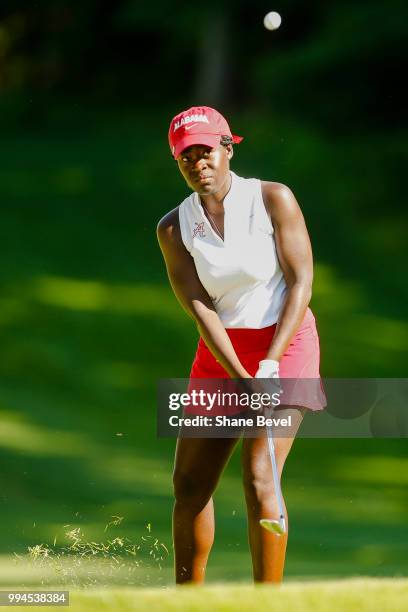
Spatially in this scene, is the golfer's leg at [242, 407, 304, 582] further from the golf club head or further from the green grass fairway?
the green grass fairway

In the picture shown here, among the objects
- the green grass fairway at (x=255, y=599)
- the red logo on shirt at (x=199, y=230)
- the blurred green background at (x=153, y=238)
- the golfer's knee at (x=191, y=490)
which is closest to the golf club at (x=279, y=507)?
the green grass fairway at (x=255, y=599)

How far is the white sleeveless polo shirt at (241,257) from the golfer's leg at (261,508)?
516mm

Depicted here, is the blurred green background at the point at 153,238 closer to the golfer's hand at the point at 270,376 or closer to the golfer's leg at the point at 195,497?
the golfer's leg at the point at 195,497

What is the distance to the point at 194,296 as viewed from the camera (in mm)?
5371

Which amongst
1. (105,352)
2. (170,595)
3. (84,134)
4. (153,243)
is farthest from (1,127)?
(170,595)

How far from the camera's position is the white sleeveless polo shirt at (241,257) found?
17.3 feet

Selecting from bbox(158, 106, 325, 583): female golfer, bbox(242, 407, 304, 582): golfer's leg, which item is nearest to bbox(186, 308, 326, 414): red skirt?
bbox(158, 106, 325, 583): female golfer

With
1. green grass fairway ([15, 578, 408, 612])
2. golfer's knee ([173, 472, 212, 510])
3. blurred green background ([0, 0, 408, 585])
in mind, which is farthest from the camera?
blurred green background ([0, 0, 408, 585])

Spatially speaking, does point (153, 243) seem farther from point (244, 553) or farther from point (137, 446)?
point (244, 553)

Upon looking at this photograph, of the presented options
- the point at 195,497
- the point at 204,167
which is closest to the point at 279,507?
the point at 195,497

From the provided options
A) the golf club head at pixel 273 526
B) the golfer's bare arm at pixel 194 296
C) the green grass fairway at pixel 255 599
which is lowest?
the green grass fairway at pixel 255 599

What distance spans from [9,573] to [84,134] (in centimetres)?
1752

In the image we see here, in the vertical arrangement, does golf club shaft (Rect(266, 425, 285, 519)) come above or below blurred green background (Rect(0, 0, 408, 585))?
below

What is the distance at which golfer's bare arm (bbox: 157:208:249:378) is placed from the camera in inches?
206
